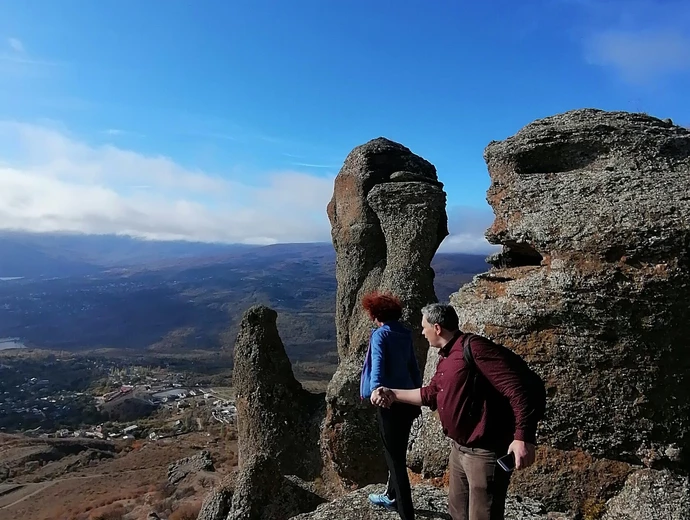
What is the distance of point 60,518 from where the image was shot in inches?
1233

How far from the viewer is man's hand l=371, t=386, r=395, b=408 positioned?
612 centimetres

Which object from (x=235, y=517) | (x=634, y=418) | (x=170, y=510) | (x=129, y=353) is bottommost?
(x=129, y=353)

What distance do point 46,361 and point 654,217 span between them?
161 m

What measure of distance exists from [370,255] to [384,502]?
1171 centimetres

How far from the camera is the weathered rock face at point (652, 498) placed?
23.4ft

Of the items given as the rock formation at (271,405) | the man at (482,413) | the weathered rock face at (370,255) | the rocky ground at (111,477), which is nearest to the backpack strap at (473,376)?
the man at (482,413)

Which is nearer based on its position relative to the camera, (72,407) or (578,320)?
(578,320)

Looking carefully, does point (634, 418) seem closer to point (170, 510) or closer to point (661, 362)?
point (661, 362)

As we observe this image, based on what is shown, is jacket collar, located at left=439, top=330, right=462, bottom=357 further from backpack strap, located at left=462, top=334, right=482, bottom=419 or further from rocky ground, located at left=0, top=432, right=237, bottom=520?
rocky ground, located at left=0, top=432, right=237, bottom=520

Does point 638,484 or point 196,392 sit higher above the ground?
point 638,484

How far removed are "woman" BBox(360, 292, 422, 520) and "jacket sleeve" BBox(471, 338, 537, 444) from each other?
1484 millimetres

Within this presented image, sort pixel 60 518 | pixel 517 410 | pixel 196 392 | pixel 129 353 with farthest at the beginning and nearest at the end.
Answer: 1. pixel 129 353
2. pixel 196 392
3. pixel 60 518
4. pixel 517 410

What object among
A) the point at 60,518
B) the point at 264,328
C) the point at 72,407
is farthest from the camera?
the point at 72,407

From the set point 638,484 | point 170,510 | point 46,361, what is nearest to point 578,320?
point 638,484
